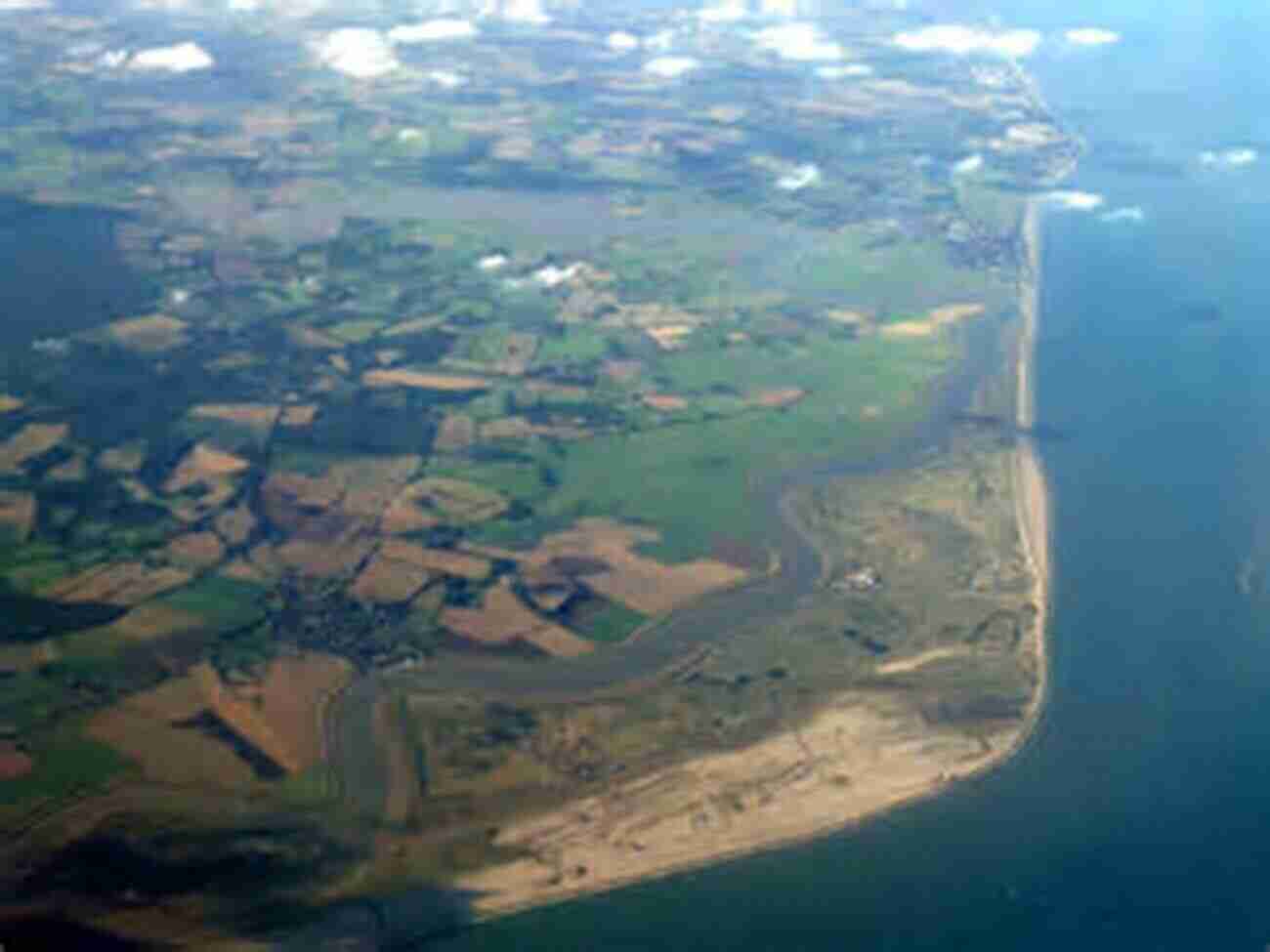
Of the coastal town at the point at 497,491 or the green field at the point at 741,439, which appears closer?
the coastal town at the point at 497,491

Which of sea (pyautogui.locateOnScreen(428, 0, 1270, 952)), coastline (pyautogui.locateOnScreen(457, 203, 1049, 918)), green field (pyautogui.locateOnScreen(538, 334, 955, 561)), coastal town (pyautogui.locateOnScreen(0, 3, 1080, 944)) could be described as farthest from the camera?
green field (pyautogui.locateOnScreen(538, 334, 955, 561))

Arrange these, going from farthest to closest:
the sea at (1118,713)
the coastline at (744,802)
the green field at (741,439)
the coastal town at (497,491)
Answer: the green field at (741,439) < the coastal town at (497,491) < the coastline at (744,802) < the sea at (1118,713)

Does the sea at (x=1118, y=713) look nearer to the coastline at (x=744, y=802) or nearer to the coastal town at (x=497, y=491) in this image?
the coastline at (x=744, y=802)

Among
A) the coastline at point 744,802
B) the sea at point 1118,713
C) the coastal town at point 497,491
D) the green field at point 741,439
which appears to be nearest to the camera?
the sea at point 1118,713

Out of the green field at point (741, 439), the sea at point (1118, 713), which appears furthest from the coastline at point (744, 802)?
the green field at point (741, 439)

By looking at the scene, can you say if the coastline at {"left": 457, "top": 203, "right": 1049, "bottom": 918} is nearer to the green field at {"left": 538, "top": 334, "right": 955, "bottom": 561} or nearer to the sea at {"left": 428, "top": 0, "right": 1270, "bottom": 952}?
the sea at {"left": 428, "top": 0, "right": 1270, "bottom": 952}

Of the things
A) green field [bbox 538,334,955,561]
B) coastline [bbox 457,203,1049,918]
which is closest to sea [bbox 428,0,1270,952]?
coastline [bbox 457,203,1049,918]
